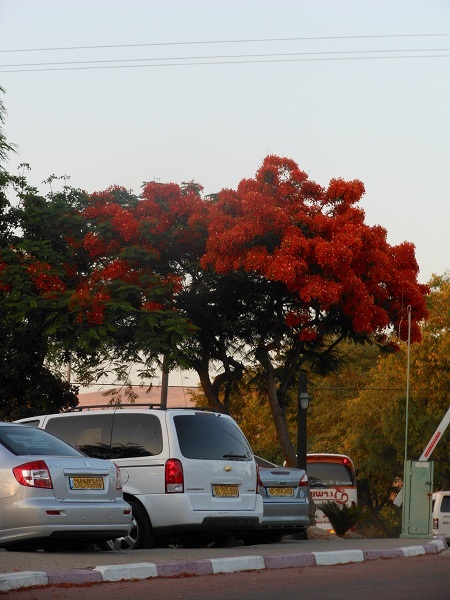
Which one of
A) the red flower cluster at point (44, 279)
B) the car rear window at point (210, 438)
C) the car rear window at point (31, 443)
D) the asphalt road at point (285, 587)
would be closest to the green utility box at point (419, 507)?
the car rear window at point (210, 438)

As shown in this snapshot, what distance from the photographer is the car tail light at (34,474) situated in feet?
42.8

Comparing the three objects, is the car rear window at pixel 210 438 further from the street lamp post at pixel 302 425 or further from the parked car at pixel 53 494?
the street lamp post at pixel 302 425

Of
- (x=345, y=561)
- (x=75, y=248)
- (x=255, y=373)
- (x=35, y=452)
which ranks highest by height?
(x=75, y=248)

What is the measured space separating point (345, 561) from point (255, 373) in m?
16.5

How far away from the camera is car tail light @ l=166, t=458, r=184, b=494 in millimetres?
15133

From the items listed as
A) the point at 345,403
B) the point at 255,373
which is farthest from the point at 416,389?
the point at 255,373

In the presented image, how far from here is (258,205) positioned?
2708cm

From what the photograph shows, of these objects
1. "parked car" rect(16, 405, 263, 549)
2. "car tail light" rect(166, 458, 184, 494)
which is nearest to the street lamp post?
"parked car" rect(16, 405, 263, 549)

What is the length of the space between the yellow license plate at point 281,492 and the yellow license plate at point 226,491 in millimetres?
3009

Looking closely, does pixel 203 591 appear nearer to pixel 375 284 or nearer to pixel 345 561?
pixel 345 561

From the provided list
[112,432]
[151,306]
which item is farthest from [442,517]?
[112,432]

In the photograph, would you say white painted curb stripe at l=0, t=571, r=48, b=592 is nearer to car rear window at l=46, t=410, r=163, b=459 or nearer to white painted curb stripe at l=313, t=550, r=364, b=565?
white painted curb stripe at l=313, t=550, r=364, b=565

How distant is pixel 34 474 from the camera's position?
43.0ft

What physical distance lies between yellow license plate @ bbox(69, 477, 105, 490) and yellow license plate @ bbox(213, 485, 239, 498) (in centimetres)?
215
